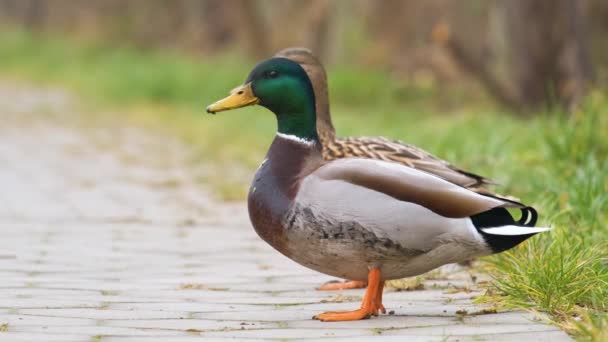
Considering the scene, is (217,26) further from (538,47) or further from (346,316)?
(346,316)

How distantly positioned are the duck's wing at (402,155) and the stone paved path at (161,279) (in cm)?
49

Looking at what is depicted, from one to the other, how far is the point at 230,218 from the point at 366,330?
3.44m

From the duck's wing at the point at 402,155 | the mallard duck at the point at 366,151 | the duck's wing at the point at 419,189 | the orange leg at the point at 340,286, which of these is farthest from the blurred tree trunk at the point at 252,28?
the duck's wing at the point at 419,189

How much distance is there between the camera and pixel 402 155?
561cm

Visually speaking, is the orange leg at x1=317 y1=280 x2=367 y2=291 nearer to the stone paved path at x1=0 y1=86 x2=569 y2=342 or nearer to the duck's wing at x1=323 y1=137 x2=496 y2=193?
the stone paved path at x1=0 y1=86 x2=569 y2=342

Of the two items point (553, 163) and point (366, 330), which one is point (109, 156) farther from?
point (366, 330)

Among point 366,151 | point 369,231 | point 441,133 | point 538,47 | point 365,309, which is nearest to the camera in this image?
point 369,231

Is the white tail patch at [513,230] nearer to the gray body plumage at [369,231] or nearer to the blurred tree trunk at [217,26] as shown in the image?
the gray body plumage at [369,231]

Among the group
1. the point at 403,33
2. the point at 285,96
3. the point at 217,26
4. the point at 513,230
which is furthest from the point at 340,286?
the point at 217,26

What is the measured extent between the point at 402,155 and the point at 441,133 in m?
4.41

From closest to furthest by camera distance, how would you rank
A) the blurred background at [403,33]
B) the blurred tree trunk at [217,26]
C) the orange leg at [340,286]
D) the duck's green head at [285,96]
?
1. the duck's green head at [285,96]
2. the orange leg at [340,286]
3. the blurred background at [403,33]
4. the blurred tree trunk at [217,26]

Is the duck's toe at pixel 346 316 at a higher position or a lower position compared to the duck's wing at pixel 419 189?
lower

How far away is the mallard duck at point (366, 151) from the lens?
4945mm

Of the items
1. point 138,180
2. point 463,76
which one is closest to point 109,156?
point 138,180
